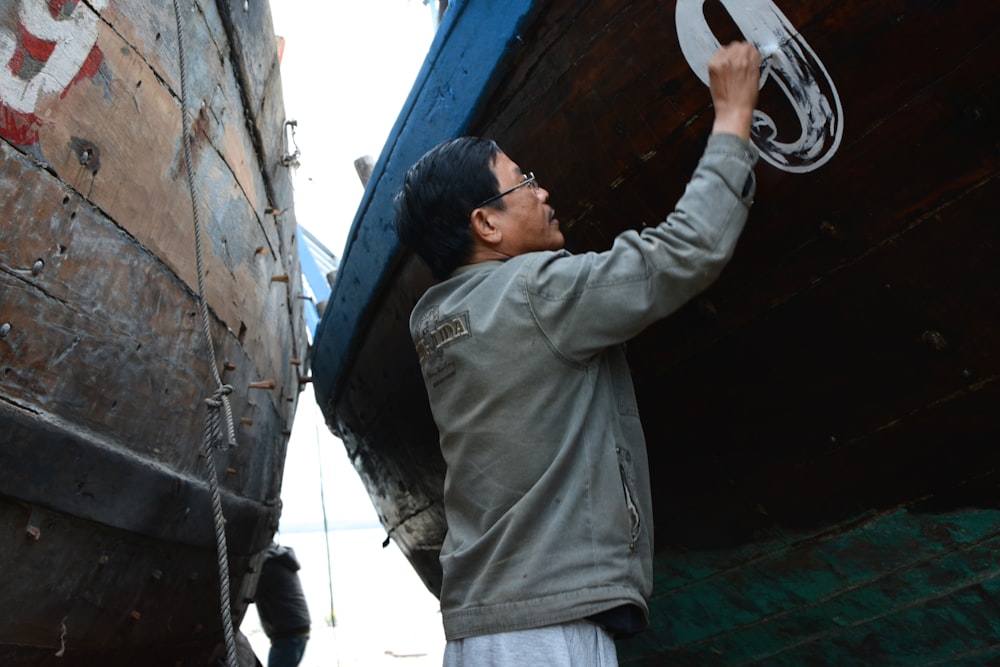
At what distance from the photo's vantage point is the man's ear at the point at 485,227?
59.2 inches

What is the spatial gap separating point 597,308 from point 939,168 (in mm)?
710

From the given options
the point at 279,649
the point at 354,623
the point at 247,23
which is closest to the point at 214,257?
the point at 247,23

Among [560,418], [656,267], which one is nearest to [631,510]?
[560,418]

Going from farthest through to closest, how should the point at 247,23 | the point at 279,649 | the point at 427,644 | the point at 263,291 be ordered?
the point at 427,644
the point at 279,649
the point at 263,291
the point at 247,23

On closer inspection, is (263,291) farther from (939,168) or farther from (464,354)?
(939,168)

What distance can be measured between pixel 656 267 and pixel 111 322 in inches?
47.7

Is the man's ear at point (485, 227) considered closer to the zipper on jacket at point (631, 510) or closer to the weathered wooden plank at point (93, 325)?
the zipper on jacket at point (631, 510)

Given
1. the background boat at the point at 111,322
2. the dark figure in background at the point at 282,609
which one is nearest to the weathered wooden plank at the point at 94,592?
the background boat at the point at 111,322

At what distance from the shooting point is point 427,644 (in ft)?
27.5

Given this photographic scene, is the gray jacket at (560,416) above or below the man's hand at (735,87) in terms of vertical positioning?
below

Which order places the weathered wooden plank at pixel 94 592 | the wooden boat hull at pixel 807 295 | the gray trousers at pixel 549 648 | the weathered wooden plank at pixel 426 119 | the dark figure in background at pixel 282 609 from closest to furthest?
the gray trousers at pixel 549 648 → the wooden boat hull at pixel 807 295 → the weathered wooden plank at pixel 94 592 → the weathered wooden plank at pixel 426 119 → the dark figure in background at pixel 282 609

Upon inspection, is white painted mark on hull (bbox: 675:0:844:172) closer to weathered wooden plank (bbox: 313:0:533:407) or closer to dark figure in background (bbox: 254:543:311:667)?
weathered wooden plank (bbox: 313:0:533:407)

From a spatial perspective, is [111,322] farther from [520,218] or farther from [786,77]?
[786,77]

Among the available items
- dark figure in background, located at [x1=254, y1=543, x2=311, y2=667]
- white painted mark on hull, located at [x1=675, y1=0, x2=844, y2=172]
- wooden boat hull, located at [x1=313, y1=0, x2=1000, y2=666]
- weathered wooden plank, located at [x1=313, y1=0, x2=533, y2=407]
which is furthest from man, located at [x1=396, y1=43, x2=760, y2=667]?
dark figure in background, located at [x1=254, y1=543, x2=311, y2=667]
